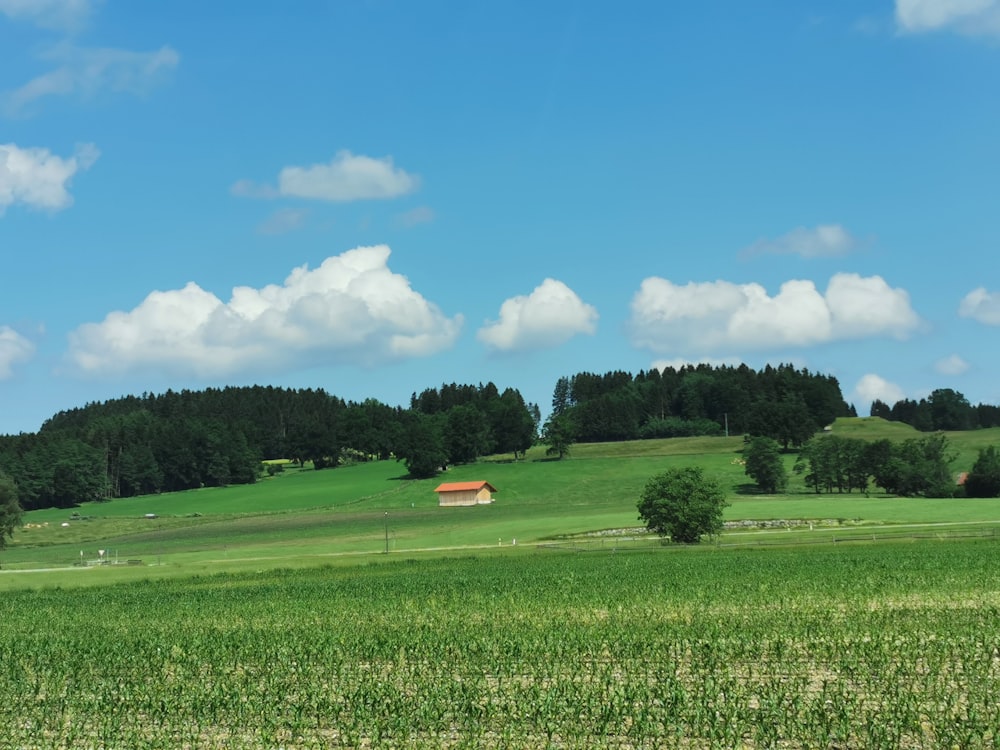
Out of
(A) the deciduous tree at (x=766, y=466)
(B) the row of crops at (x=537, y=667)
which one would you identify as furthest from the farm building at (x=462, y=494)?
(B) the row of crops at (x=537, y=667)

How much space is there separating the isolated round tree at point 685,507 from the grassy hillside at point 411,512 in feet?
19.9

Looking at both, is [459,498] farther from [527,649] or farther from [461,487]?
[527,649]

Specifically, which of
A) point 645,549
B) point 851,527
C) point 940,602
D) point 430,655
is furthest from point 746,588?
point 851,527

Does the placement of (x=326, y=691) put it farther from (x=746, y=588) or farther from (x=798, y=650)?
(x=746, y=588)

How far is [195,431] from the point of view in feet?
653

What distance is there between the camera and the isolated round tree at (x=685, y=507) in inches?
2913

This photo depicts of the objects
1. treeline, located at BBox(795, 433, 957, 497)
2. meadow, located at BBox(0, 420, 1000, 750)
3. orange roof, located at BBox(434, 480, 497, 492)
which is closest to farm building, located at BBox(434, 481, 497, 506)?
orange roof, located at BBox(434, 480, 497, 492)

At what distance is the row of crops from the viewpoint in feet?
56.1

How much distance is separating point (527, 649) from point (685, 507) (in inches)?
2045

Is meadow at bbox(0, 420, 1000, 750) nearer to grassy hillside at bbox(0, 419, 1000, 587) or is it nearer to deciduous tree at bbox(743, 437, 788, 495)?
grassy hillside at bbox(0, 419, 1000, 587)

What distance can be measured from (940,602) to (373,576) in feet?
107

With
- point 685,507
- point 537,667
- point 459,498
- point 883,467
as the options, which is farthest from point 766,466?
point 537,667

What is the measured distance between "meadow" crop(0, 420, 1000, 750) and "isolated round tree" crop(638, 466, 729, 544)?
11.3 ft

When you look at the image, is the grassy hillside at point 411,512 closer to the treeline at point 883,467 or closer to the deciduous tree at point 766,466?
the deciduous tree at point 766,466
